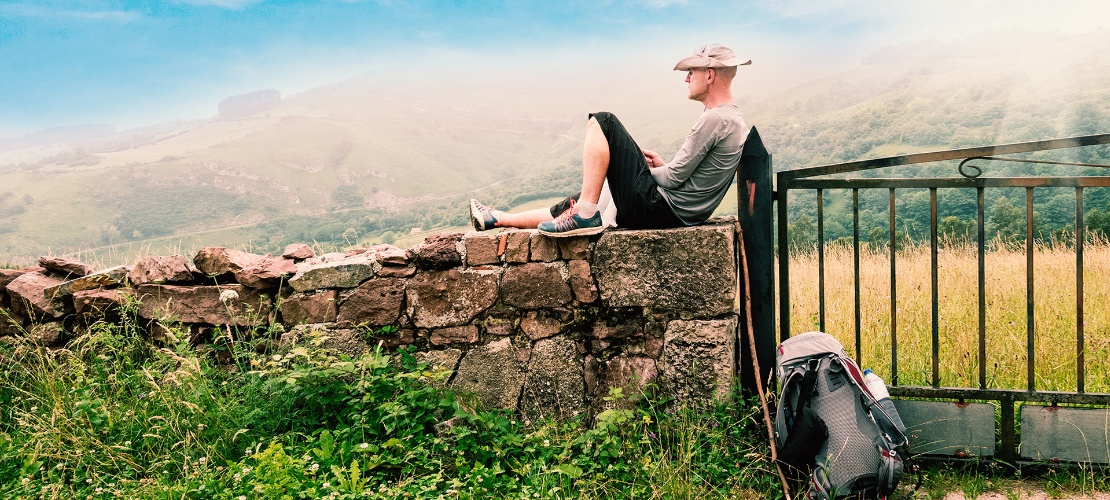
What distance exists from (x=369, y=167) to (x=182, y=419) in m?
71.8

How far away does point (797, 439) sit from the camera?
3057 millimetres

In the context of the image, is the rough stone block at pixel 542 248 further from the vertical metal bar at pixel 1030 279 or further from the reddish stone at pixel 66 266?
the reddish stone at pixel 66 266

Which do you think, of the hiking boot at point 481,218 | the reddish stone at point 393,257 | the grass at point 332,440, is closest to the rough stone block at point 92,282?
the grass at point 332,440

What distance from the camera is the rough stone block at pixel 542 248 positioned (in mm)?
3637

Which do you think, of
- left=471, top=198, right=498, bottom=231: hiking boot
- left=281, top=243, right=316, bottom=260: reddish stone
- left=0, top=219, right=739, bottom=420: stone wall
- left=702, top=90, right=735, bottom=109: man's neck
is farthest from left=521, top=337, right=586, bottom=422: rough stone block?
left=281, top=243, right=316, bottom=260: reddish stone

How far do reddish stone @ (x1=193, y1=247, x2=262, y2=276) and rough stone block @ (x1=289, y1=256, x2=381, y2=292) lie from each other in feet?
1.59

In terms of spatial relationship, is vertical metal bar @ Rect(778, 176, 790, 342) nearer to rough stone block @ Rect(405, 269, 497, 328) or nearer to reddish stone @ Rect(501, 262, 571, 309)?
reddish stone @ Rect(501, 262, 571, 309)

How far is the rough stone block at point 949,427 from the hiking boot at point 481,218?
260 centimetres

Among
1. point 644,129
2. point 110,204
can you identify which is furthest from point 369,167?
point 644,129

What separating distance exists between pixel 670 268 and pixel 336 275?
6.66 feet

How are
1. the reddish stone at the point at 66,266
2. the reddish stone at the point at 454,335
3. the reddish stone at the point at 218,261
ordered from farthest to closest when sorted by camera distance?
1. the reddish stone at the point at 66,266
2. the reddish stone at the point at 218,261
3. the reddish stone at the point at 454,335

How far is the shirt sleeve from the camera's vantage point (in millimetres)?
3557

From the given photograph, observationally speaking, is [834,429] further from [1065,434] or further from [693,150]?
[693,150]

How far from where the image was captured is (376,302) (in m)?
3.86
